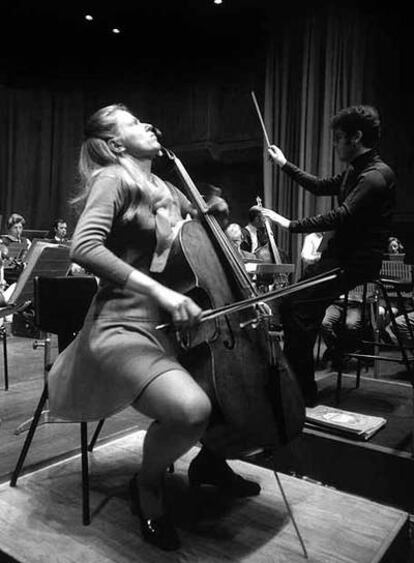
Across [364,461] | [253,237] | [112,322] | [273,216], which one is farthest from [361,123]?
[253,237]

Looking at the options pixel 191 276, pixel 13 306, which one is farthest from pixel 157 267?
pixel 13 306

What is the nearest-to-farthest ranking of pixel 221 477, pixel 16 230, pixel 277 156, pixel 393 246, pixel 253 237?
pixel 221 477 → pixel 277 156 → pixel 393 246 → pixel 253 237 → pixel 16 230

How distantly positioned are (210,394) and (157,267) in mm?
358

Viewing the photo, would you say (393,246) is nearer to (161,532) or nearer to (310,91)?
(310,91)

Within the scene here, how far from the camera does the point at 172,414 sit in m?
1.20

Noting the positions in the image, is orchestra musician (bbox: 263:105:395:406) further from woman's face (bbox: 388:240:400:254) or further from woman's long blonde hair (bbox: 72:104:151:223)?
woman's face (bbox: 388:240:400:254)

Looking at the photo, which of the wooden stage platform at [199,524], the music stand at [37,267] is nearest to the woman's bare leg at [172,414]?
the wooden stage platform at [199,524]

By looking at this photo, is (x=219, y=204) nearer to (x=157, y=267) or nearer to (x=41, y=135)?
(x=157, y=267)

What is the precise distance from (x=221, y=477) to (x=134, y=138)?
1084mm

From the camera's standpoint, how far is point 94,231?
1263 millimetres

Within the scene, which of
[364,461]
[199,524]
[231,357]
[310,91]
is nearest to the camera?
[231,357]

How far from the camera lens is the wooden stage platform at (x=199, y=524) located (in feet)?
4.46

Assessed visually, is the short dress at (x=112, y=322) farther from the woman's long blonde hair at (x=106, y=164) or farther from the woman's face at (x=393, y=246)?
the woman's face at (x=393, y=246)

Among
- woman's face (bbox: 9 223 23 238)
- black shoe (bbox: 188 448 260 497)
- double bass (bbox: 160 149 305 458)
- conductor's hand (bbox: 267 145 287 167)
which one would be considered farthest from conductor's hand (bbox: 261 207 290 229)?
woman's face (bbox: 9 223 23 238)
